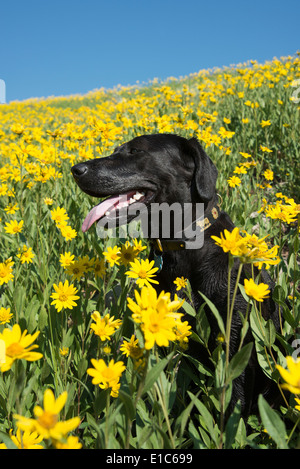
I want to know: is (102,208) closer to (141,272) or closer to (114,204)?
(114,204)

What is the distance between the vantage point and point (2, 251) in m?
2.85

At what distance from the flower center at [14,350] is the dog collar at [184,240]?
4.01 feet

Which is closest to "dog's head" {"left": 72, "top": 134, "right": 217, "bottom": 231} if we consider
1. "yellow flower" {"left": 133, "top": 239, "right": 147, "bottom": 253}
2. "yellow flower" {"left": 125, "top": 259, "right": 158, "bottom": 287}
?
"yellow flower" {"left": 133, "top": 239, "right": 147, "bottom": 253}

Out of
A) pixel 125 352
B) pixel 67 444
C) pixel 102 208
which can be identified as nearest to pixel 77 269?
pixel 125 352

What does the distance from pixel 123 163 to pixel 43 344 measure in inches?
44.8

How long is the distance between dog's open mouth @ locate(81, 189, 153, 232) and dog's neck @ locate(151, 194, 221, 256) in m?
0.29

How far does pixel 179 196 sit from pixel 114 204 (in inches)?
16.2

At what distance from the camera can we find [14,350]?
0.73 meters

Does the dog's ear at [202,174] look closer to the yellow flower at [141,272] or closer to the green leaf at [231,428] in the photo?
the yellow flower at [141,272]

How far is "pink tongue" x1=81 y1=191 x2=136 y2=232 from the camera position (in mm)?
1956

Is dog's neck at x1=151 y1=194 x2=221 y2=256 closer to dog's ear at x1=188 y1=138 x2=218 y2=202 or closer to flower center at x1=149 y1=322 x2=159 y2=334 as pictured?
dog's ear at x1=188 y1=138 x2=218 y2=202

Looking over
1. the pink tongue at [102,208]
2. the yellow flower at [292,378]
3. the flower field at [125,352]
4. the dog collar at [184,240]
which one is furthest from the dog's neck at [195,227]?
the yellow flower at [292,378]
